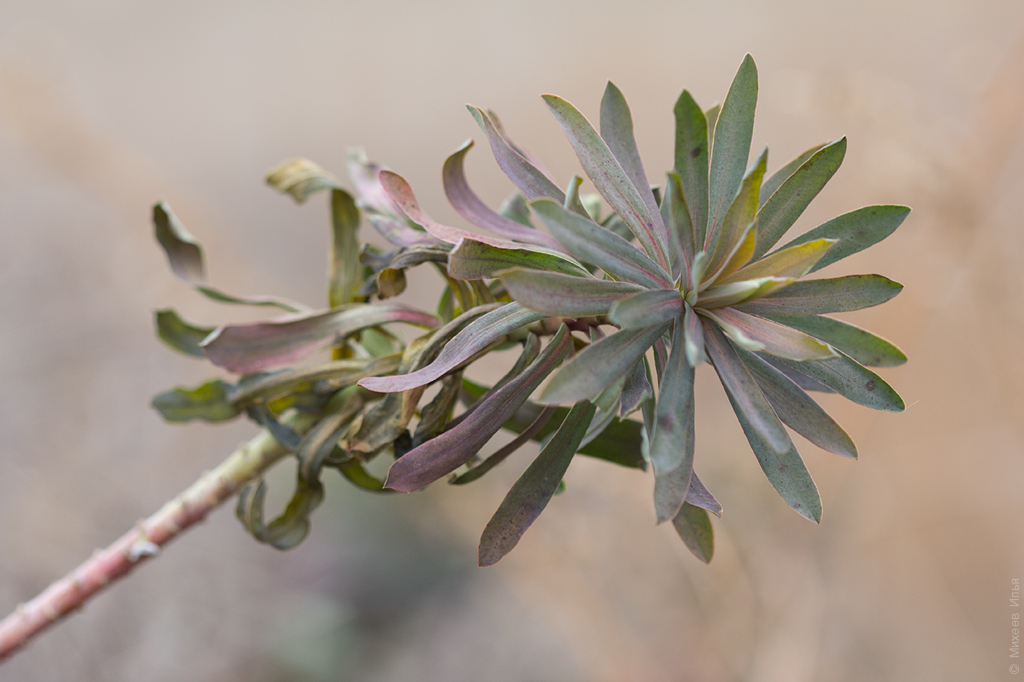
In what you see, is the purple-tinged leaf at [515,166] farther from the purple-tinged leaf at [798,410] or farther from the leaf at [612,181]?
the purple-tinged leaf at [798,410]

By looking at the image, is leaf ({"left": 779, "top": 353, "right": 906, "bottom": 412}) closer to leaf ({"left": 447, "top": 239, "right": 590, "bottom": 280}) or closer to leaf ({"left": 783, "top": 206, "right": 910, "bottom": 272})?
leaf ({"left": 783, "top": 206, "right": 910, "bottom": 272})

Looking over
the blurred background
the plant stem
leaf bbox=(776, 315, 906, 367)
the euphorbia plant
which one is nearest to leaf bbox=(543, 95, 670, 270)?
the euphorbia plant

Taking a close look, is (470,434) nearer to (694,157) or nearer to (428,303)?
(694,157)

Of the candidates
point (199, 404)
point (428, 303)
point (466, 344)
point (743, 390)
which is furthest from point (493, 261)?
point (428, 303)

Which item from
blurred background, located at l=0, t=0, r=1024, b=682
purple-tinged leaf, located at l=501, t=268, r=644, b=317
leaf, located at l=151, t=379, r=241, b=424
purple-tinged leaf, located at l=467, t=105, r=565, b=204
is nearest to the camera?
purple-tinged leaf, located at l=501, t=268, r=644, b=317

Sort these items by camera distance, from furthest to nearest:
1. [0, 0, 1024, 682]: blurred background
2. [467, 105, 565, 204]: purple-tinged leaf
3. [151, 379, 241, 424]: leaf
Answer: [0, 0, 1024, 682]: blurred background < [151, 379, 241, 424]: leaf < [467, 105, 565, 204]: purple-tinged leaf

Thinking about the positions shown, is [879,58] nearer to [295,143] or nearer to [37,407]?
[295,143]

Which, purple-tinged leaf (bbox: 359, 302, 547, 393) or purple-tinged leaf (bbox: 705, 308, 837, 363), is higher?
purple-tinged leaf (bbox: 359, 302, 547, 393)
